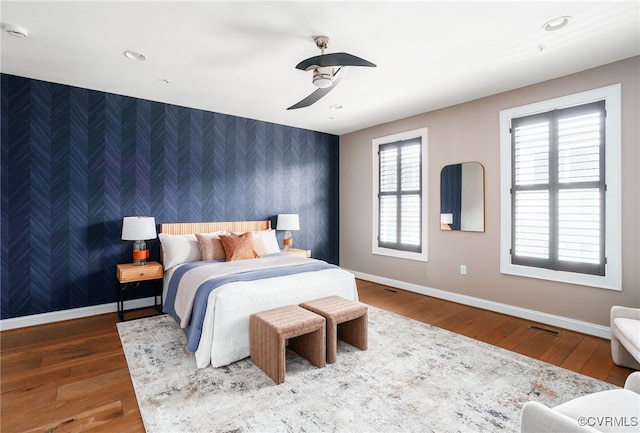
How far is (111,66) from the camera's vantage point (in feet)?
10.6

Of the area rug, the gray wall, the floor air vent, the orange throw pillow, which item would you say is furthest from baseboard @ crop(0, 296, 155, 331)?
the floor air vent

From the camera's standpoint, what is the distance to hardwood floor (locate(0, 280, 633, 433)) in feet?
6.67

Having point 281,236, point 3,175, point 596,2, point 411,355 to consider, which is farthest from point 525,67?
point 3,175

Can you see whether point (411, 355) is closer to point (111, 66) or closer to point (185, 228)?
point (185, 228)

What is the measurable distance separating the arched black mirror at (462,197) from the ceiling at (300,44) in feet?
3.18

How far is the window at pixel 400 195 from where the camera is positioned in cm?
493

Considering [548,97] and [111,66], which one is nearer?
[111,66]

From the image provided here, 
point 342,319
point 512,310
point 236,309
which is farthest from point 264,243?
point 512,310

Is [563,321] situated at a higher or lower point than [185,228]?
lower

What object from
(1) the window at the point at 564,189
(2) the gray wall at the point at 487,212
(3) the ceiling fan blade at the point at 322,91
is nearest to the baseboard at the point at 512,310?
(2) the gray wall at the point at 487,212

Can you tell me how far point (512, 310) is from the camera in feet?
12.8

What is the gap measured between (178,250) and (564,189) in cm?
451

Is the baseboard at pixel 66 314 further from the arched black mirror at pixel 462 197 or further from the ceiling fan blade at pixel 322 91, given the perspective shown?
the arched black mirror at pixel 462 197

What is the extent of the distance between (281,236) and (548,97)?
4.15 metres
